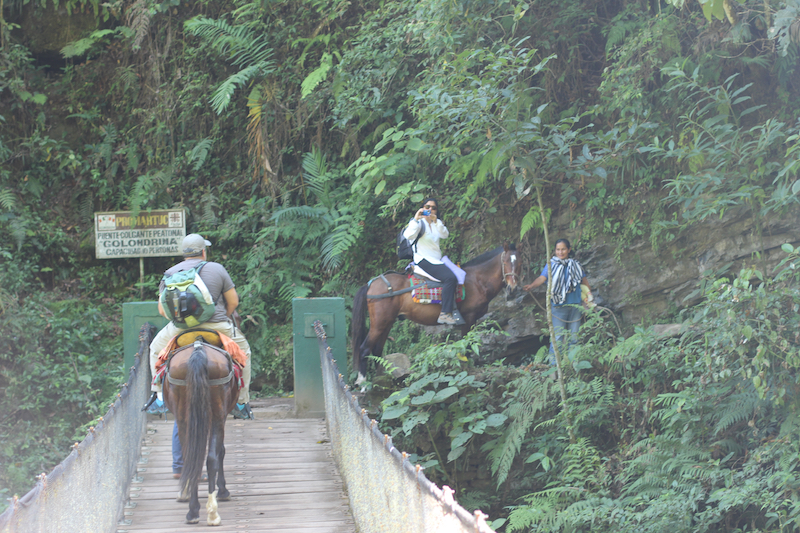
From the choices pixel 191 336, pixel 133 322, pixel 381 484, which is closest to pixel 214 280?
pixel 191 336

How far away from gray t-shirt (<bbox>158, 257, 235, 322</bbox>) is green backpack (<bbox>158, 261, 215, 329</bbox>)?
0.37 ft

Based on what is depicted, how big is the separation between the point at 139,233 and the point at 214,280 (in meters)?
7.48

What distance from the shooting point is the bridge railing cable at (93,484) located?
3188 millimetres

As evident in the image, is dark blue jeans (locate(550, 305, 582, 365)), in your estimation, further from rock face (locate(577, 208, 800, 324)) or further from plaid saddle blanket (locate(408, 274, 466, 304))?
plaid saddle blanket (locate(408, 274, 466, 304))

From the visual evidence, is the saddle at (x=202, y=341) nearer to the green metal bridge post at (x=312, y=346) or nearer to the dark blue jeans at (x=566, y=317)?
the green metal bridge post at (x=312, y=346)

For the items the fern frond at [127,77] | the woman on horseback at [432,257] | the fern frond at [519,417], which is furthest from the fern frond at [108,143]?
the fern frond at [519,417]

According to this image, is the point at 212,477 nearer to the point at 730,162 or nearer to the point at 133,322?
the point at 133,322

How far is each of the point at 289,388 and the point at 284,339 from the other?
0.85 m

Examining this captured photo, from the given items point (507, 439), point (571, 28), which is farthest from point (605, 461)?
point (571, 28)

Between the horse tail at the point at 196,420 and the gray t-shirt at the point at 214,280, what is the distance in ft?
1.98

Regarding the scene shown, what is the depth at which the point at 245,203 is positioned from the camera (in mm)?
13148

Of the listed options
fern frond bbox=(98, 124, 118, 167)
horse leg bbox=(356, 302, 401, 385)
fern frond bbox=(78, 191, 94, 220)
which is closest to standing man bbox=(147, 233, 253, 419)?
horse leg bbox=(356, 302, 401, 385)

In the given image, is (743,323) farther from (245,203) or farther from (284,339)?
(245,203)

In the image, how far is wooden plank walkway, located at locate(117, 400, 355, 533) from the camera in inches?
203
